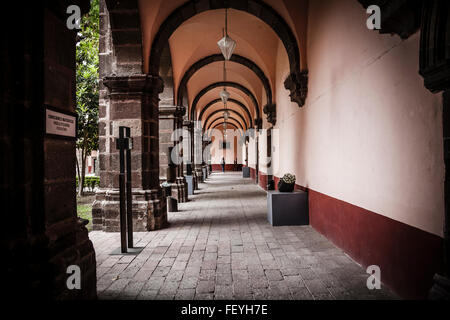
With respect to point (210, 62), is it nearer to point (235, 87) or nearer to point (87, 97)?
point (235, 87)

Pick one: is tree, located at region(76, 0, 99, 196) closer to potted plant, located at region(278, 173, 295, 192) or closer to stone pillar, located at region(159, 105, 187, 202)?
stone pillar, located at region(159, 105, 187, 202)

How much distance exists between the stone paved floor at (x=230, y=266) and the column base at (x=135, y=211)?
0.22m

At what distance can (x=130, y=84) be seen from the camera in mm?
5062

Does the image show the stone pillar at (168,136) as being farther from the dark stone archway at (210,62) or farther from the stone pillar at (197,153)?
the stone pillar at (197,153)

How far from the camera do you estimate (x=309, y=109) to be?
210 inches

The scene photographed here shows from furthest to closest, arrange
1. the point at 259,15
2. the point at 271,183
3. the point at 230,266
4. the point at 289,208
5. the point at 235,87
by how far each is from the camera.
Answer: the point at 235,87 < the point at 271,183 < the point at 259,15 < the point at 289,208 < the point at 230,266

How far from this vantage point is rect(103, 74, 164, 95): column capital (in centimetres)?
503

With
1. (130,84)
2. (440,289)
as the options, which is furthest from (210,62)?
(440,289)

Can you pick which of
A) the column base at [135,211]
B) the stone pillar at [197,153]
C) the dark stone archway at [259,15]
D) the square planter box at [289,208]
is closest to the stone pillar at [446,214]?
the square planter box at [289,208]

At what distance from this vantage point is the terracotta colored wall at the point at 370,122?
84.7 inches

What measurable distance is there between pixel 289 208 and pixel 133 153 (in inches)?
115

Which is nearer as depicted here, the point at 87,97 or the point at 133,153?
the point at 133,153

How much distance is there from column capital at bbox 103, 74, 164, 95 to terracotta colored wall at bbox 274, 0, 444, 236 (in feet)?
9.28
